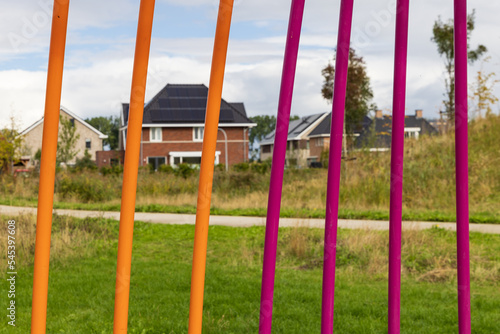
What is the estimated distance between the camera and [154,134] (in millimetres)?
41562

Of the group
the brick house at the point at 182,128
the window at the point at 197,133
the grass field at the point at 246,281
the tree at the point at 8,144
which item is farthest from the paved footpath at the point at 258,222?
the window at the point at 197,133

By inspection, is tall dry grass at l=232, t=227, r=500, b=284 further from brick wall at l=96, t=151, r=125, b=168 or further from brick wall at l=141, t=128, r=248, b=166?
brick wall at l=96, t=151, r=125, b=168

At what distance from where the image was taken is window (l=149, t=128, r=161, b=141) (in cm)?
4141

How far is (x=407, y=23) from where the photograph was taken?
1640mm

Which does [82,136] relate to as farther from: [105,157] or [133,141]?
[133,141]

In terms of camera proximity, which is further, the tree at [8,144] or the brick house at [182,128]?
the brick house at [182,128]

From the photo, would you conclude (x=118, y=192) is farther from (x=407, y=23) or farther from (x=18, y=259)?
(x=407, y=23)

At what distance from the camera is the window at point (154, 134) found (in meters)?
41.4

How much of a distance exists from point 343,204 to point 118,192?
23.1ft

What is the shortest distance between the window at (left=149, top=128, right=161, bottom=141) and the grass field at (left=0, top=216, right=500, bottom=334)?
33.7 metres

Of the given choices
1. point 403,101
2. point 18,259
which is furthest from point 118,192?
point 403,101

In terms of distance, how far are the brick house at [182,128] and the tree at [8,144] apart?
22.6m

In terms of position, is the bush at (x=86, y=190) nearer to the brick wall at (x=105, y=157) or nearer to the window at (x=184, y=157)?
the window at (x=184, y=157)

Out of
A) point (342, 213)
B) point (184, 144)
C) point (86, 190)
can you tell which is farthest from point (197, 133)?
point (342, 213)
